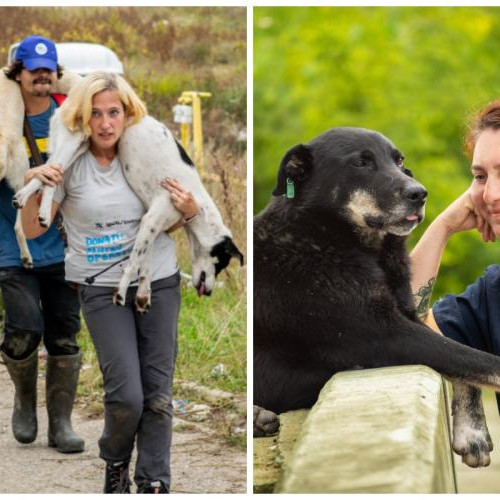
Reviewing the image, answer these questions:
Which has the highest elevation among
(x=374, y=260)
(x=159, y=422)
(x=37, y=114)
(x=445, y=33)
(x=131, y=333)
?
(x=445, y=33)

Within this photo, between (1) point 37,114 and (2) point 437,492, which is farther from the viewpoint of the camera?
(1) point 37,114

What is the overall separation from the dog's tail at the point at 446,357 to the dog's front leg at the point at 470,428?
111 millimetres

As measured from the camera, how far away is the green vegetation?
5.76 metres

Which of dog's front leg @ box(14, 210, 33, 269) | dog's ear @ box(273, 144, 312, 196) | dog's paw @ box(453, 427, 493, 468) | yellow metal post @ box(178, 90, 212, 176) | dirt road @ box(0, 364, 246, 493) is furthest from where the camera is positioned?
yellow metal post @ box(178, 90, 212, 176)

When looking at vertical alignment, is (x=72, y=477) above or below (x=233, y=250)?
below

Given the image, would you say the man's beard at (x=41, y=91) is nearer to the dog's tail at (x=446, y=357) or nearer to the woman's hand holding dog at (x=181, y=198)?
the woman's hand holding dog at (x=181, y=198)

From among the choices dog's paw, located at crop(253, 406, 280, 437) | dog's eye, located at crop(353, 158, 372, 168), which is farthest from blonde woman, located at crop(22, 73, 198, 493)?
dog's eye, located at crop(353, 158, 372, 168)

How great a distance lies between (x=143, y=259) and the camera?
3781 mm

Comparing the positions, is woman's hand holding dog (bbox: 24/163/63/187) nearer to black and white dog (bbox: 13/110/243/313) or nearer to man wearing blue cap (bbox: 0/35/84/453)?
black and white dog (bbox: 13/110/243/313)

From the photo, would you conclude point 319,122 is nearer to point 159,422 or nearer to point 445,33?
point 445,33

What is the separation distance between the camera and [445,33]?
666 cm

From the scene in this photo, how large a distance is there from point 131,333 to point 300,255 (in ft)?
2.29

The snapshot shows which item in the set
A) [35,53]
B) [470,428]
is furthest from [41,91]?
[470,428]

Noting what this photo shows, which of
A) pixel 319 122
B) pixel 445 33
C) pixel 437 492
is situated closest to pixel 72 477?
pixel 437 492
